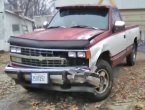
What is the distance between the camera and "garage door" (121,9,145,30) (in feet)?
51.9

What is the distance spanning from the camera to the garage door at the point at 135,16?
15.8 metres

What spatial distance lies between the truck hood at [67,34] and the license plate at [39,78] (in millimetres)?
656

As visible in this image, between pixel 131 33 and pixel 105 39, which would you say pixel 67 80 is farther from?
pixel 131 33

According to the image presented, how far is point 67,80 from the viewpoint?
5.61 metres

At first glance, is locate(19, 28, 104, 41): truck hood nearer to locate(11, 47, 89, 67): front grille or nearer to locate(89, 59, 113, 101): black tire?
locate(11, 47, 89, 67): front grille

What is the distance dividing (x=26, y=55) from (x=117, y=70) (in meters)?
3.61

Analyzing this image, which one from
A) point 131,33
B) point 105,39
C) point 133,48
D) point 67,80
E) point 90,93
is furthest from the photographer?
point 133,48

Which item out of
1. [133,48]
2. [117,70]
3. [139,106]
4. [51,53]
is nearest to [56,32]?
[51,53]

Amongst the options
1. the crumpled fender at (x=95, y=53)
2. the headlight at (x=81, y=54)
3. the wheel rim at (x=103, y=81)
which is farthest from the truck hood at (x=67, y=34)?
the wheel rim at (x=103, y=81)

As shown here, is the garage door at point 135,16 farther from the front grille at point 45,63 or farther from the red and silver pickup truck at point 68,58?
the front grille at point 45,63

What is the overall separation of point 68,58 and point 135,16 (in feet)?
35.4

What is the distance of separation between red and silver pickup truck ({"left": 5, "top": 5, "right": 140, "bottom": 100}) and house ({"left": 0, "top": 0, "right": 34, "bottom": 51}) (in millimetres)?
8677

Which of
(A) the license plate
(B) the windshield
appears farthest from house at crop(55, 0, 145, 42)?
(A) the license plate

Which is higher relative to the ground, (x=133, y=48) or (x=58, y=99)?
(x=133, y=48)
